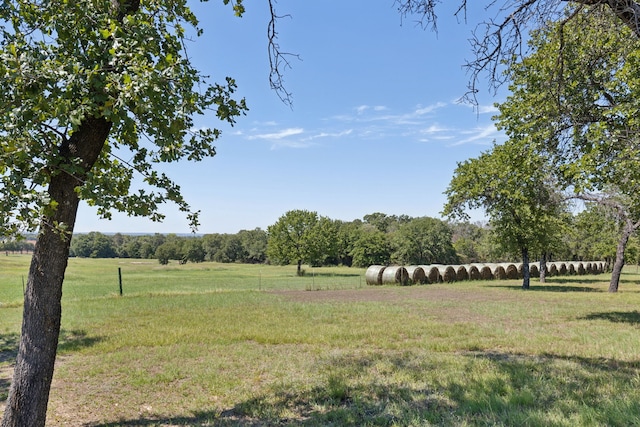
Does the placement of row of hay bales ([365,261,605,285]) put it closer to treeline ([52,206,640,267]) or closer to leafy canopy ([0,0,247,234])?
treeline ([52,206,640,267])

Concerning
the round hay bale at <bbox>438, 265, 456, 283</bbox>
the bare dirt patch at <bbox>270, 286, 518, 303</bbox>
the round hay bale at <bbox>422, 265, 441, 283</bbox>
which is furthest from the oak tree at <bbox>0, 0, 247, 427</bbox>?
the round hay bale at <bbox>438, 265, 456, 283</bbox>

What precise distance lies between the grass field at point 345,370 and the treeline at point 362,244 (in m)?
10.1

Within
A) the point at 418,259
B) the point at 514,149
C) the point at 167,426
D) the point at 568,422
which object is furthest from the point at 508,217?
the point at 418,259

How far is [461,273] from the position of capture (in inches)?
1225

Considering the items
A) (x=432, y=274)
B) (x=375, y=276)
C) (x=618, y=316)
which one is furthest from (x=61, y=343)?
(x=432, y=274)

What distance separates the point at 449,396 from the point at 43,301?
4.54 m

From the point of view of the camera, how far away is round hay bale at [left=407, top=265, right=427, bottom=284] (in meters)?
27.9

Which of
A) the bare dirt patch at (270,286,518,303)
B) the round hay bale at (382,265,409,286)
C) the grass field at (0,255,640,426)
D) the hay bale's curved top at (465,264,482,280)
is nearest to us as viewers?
the grass field at (0,255,640,426)

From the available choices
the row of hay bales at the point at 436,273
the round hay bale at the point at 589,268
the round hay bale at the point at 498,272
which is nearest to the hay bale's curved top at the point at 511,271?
the row of hay bales at the point at 436,273

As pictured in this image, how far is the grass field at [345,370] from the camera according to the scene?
4.45 m

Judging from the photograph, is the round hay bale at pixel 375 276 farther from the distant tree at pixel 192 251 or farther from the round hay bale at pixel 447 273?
the distant tree at pixel 192 251

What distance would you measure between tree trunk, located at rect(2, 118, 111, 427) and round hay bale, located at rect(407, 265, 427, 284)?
25.8m

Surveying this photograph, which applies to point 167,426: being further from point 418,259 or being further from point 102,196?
point 418,259

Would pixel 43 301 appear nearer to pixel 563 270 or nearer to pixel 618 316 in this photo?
pixel 618 316
